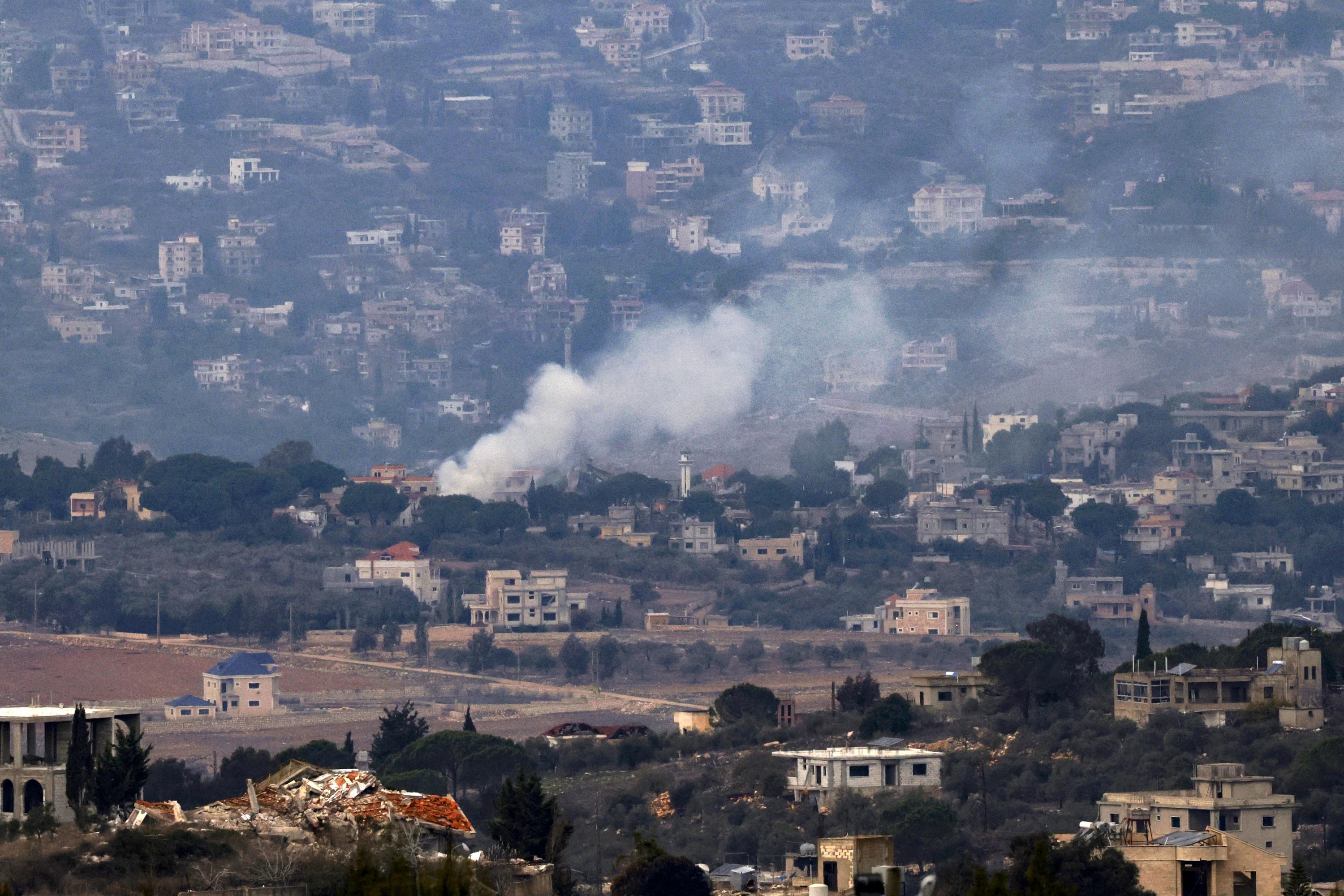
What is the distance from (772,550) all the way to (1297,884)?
84365 millimetres

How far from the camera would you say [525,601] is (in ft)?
358

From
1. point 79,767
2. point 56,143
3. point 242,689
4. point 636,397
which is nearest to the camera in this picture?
point 79,767

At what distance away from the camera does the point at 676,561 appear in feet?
393

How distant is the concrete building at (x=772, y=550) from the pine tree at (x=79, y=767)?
81.6 metres

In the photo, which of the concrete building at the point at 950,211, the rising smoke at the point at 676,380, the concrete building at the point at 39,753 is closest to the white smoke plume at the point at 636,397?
the rising smoke at the point at 676,380

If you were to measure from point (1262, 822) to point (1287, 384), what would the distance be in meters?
102

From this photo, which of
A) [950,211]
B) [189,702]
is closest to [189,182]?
[950,211]

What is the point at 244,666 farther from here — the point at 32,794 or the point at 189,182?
the point at 189,182

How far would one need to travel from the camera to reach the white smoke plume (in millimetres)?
148625

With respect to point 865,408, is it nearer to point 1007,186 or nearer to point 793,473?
point 793,473

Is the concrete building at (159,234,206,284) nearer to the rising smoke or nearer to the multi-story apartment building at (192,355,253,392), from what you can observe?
the multi-story apartment building at (192,355,253,392)

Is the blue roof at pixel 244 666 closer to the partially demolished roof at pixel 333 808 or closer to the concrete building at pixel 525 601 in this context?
the concrete building at pixel 525 601

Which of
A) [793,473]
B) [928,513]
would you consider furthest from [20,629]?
[793,473]

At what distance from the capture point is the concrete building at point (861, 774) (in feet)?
194
